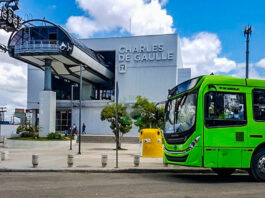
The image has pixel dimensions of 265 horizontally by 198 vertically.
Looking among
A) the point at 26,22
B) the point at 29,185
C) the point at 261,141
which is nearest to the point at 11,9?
the point at 26,22

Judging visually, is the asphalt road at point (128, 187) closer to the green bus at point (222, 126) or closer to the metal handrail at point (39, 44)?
the green bus at point (222, 126)

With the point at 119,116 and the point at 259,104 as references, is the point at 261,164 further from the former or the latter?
the point at 119,116

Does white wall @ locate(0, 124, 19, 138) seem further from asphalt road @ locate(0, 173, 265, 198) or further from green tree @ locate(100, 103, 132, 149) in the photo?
asphalt road @ locate(0, 173, 265, 198)

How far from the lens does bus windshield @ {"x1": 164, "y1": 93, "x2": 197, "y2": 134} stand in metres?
9.48

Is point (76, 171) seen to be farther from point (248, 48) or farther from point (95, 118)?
point (95, 118)

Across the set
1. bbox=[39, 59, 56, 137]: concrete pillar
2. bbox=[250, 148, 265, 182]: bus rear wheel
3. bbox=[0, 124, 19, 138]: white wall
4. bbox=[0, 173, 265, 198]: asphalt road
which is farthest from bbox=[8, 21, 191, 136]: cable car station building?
bbox=[250, 148, 265, 182]: bus rear wheel

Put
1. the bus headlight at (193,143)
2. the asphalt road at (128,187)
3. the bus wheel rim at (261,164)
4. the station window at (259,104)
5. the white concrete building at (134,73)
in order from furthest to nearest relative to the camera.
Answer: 1. the white concrete building at (134,73)
2. the station window at (259,104)
3. the bus wheel rim at (261,164)
4. the bus headlight at (193,143)
5. the asphalt road at (128,187)

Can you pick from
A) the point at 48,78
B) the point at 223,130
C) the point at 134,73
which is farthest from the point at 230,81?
the point at 134,73

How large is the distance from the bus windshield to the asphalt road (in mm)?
1695

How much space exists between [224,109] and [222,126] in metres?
0.54

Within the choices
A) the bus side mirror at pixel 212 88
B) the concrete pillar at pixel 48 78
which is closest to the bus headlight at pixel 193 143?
the bus side mirror at pixel 212 88

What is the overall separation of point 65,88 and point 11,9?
22.6 metres

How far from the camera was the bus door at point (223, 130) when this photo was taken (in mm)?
9172

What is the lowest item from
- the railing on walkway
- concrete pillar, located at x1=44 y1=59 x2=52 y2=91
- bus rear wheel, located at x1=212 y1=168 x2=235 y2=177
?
bus rear wheel, located at x1=212 y1=168 x2=235 y2=177
